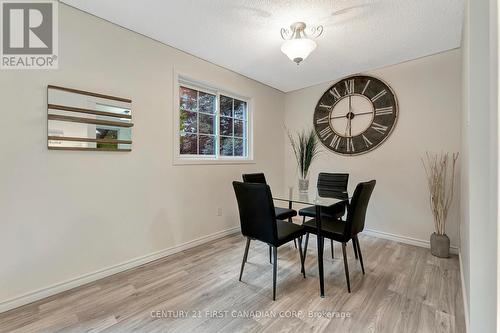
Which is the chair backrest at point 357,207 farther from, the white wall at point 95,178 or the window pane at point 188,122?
the window pane at point 188,122

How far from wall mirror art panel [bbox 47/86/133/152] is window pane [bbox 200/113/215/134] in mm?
1026

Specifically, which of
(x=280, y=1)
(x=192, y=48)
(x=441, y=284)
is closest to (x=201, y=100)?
(x=192, y=48)

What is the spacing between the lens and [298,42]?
6.57 feet

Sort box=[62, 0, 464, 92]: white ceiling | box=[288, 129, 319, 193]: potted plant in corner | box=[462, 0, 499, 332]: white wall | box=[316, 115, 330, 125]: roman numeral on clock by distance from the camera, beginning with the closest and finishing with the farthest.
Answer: box=[462, 0, 499, 332]: white wall < box=[62, 0, 464, 92]: white ceiling < box=[288, 129, 319, 193]: potted plant in corner < box=[316, 115, 330, 125]: roman numeral on clock

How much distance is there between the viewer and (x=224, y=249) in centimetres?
281

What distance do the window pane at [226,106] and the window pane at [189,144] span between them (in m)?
0.66

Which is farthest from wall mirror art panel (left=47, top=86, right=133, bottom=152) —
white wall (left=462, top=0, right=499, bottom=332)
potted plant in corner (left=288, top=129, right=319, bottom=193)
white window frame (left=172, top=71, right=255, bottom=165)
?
white wall (left=462, top=0, right=499, bottom=332)

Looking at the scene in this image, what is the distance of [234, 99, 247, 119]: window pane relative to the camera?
3.64m

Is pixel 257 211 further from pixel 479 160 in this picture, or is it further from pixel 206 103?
pixel 206 103

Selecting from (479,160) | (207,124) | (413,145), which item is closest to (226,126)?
(207,124)

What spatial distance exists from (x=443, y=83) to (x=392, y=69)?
0.63 metres

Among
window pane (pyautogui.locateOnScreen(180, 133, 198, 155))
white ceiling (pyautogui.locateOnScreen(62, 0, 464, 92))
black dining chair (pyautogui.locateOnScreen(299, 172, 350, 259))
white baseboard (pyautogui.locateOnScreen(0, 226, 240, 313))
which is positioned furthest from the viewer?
window pane (pyautogui.locateOnScreen(180, 133, 198, 155))

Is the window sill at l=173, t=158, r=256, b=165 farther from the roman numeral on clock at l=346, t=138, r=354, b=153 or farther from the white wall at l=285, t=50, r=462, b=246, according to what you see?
the white wall at l=285, t=50, r=462, b=246

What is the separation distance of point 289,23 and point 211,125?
1663mm
